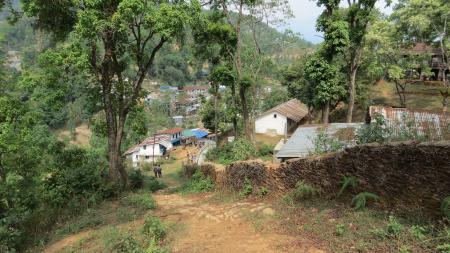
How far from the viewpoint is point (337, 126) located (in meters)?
17.8

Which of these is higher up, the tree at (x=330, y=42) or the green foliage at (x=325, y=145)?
the tree at (x=330, y=42)

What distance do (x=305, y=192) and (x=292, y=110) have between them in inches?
1347

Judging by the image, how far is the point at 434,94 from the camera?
34562mm

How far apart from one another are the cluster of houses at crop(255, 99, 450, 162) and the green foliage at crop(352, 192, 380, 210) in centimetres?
213

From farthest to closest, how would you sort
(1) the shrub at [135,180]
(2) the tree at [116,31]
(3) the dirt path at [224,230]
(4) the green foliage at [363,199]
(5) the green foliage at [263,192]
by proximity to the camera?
1. (1) the shrub at [135,180]
2. (2) the tree at [116,31]
3. (5) the green foliage at [263,192]
4. (4) the green foliage at [363,199]
5. (3) the dirt path at [224,230]

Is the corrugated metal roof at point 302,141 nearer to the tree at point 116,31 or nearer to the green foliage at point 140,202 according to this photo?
the tree at point 116,31

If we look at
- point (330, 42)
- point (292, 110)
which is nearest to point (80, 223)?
point (330, 42)

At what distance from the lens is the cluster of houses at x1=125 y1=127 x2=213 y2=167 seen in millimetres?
58469

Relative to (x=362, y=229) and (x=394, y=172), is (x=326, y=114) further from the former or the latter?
(x=362, y=229)

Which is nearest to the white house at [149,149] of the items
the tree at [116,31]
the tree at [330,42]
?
the tree at [330,42]

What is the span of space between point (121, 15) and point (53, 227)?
6658 mm

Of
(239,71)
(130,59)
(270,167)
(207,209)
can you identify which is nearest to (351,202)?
(270,167)

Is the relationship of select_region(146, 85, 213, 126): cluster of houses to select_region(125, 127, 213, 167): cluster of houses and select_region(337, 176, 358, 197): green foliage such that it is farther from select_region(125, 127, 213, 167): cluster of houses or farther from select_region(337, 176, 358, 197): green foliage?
select_region(337, 176, 358, 197): green foliage

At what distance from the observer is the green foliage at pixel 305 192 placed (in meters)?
8.53
